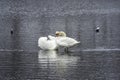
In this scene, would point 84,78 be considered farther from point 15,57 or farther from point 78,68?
point 15,57

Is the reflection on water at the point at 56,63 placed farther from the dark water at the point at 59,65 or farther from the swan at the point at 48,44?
the swan at the point at 48,44

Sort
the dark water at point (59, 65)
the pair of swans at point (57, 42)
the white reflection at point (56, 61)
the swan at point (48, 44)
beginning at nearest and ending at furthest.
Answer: the dark water at point (59, 65), the white reflection at point (56, 61), the pair of swans at point (57, 42), the swan at point (48, 44)

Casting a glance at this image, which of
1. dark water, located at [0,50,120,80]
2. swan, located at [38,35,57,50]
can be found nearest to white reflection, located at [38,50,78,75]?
dark water, located at [0,50,120,80]

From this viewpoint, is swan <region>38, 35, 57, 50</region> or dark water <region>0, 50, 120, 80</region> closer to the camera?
dark water <region>0, 50, 120, 80</region>

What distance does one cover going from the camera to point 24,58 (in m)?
20.6

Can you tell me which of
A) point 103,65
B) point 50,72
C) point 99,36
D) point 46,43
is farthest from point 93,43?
point 50,72

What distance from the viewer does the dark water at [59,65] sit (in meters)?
15.7

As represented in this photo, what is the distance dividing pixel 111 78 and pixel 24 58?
6186 millimetres

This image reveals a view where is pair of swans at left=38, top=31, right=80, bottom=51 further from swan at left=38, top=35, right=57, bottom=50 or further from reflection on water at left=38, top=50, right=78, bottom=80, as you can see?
reflection on water at left=38, top=50, right=78, bottom=80

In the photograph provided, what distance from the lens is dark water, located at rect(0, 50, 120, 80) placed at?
1568cm

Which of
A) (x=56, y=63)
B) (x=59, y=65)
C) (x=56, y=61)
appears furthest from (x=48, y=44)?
(x=59, y=65)

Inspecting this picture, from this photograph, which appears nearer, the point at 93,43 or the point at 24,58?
the point at 24,58

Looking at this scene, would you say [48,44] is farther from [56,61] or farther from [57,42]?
[56,61]

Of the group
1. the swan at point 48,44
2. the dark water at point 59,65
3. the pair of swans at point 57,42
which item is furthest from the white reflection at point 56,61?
the swan at point 48,44
